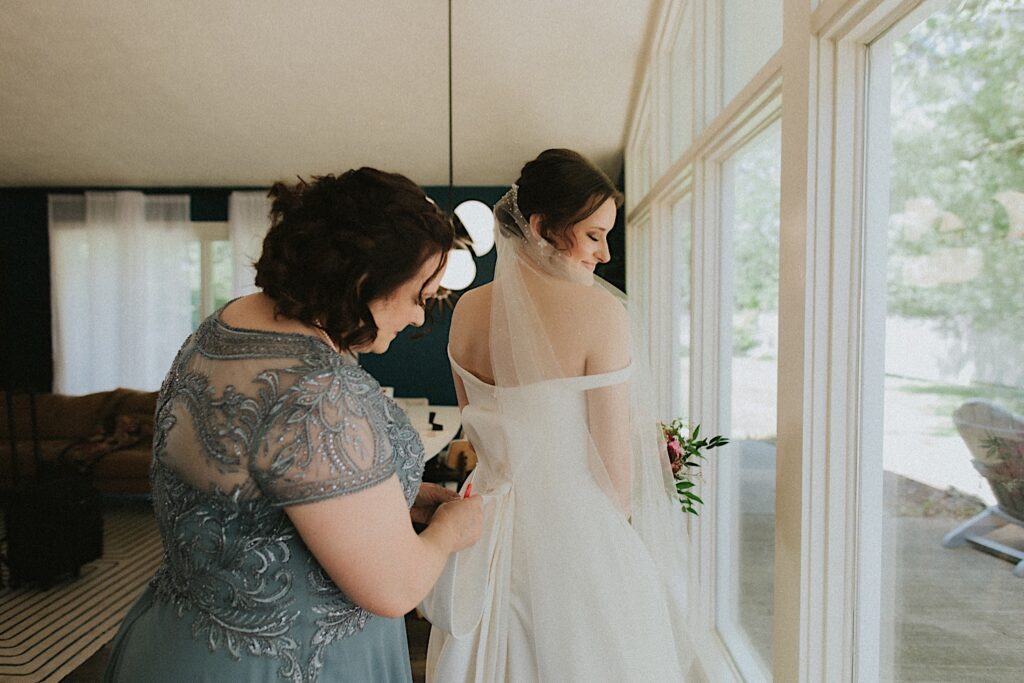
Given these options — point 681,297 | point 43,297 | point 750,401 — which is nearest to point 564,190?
point 750,401

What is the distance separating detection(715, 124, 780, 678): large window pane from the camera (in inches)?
81.4

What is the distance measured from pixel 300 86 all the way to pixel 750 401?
12.8ft

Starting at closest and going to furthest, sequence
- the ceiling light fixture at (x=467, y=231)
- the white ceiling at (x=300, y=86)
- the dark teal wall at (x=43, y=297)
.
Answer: the ceiling light fixture at (x=467, y=231) → the white ceiling at (x=300, y=86) → the dark teal wall at (x=43, y=297)

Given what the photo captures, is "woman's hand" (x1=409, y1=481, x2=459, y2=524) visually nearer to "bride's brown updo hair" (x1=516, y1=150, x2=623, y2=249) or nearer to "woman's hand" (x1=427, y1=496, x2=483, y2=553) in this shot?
"woman's hand" (x1=427, y1=496, x2=483, y2=553)

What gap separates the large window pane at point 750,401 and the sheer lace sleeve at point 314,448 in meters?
1.44

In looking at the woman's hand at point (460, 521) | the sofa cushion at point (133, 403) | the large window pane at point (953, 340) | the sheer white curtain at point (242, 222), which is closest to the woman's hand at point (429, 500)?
the woman's hand at point (460, 521)

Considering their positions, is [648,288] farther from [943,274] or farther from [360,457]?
[360,457]

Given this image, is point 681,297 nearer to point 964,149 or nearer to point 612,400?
point 612,400

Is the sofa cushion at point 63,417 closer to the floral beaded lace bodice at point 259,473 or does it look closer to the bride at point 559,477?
the bride at point 559,477

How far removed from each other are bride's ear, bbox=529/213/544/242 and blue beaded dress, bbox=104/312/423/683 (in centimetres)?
62

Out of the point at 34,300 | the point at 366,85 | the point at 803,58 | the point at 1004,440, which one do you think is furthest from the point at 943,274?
the point at 34,300

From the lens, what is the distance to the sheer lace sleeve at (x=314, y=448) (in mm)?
853

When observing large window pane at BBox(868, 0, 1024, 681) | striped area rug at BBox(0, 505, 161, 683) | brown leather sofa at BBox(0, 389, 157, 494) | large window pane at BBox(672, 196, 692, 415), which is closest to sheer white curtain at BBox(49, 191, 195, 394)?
brown leather sofa at BBox(0, 389, 157, 494)

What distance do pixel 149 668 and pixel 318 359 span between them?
0.48m
